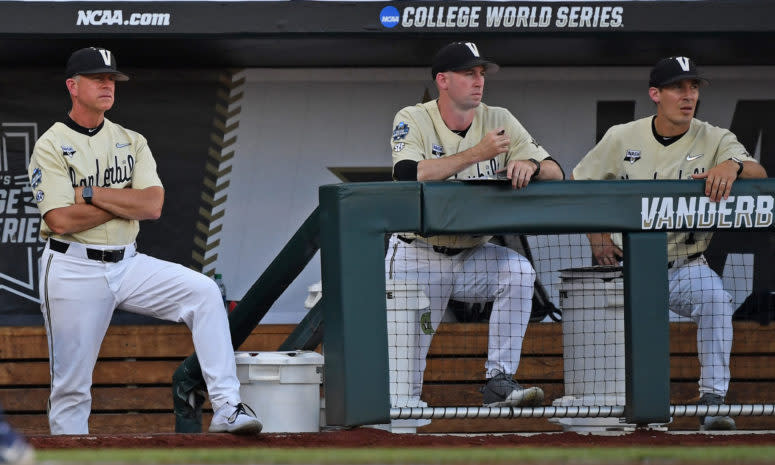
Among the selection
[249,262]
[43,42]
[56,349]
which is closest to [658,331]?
[56,349]

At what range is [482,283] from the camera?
488 centimetres

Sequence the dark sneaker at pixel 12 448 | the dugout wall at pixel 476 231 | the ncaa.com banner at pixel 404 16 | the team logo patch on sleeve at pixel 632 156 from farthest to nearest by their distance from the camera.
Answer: the ncaa.com banner at pixel 404 16 < the team logo patch on sleeve at pixel 632 156 < the dugout wall at pixel 476 231 < the dark sneaker at pixel 12 448

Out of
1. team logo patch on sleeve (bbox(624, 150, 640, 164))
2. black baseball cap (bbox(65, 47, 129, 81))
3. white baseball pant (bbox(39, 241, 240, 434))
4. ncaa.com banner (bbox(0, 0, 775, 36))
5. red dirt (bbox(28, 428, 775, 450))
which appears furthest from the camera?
ncaa.com banner (bbox(0, 0, 775, 36))

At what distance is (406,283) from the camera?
4676 millimetres

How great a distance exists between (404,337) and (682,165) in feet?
4.73

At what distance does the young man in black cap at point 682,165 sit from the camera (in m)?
4.90

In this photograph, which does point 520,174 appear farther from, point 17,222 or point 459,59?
point 17,222

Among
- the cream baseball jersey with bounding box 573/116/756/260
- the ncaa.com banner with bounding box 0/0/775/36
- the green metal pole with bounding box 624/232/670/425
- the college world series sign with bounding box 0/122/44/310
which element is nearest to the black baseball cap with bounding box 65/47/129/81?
the ncaa.com banner with bounding box 0/0/775/36

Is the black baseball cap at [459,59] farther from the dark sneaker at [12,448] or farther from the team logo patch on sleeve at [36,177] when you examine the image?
the dark sneaker at [12,448]

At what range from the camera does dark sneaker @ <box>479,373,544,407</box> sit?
4410 mm

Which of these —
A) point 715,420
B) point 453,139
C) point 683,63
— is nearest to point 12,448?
point 453,139

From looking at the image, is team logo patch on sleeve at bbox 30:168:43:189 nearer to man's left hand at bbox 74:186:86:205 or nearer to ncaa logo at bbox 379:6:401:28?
man's left hand at bbox 74:186:86:205

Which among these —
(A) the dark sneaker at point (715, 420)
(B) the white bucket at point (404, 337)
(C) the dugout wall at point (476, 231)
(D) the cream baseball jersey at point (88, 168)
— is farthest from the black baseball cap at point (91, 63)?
(A) the dark sneaker at point (715, 420)

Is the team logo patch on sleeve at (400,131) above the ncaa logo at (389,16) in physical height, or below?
below
